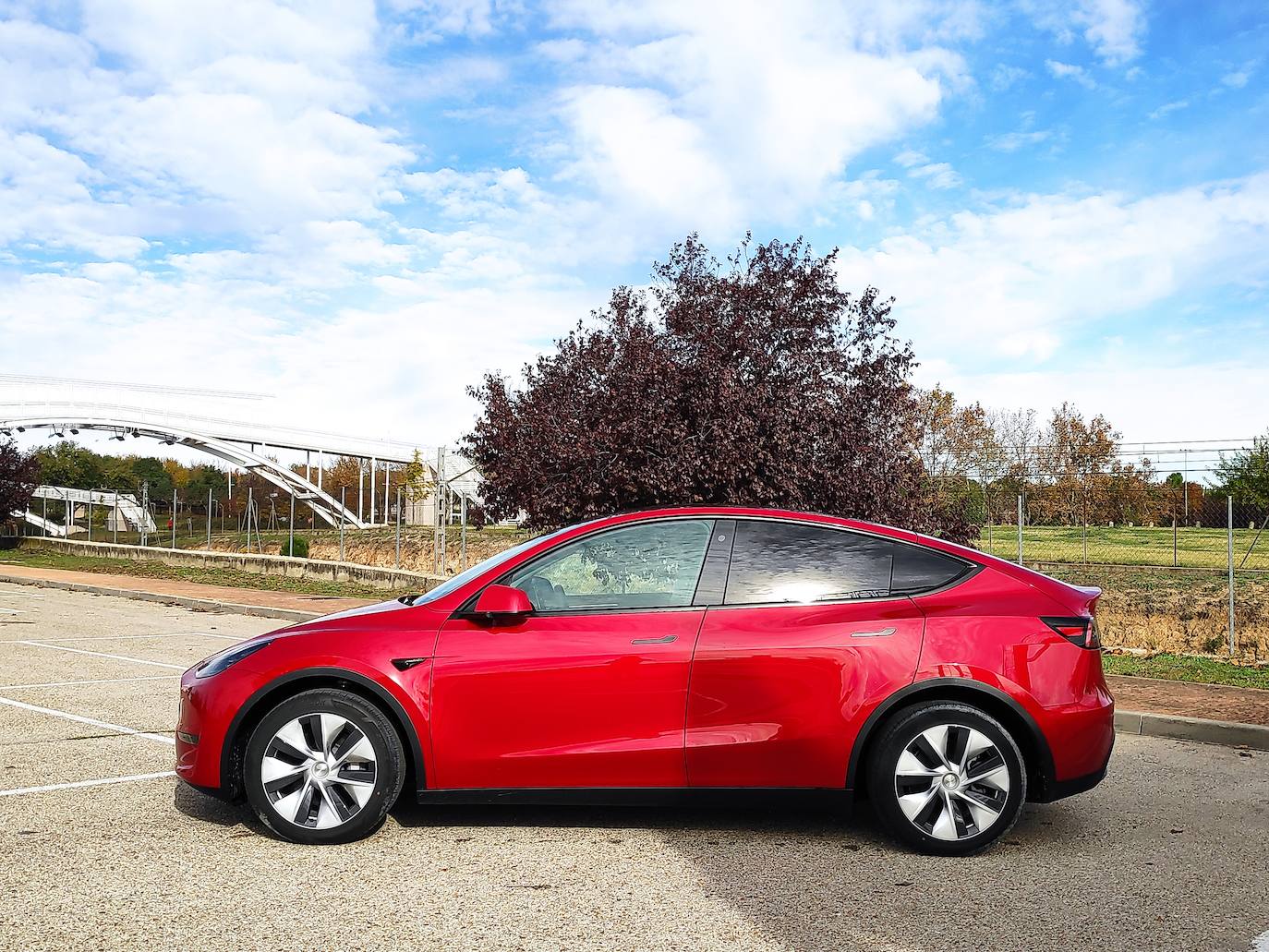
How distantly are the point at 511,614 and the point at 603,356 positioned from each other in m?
9.71

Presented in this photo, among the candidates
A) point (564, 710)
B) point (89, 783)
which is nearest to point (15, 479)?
point (89, 783)

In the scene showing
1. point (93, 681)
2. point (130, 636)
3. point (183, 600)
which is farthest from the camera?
point (183, 600)

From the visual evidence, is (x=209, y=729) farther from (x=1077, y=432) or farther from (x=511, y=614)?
(x=1077, y=432)

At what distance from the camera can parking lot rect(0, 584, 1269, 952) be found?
12.6ft

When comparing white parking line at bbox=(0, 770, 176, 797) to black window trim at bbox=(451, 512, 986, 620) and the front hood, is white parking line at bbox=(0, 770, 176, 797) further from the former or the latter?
black window trim at bbox=(451, 512, 986, 620)

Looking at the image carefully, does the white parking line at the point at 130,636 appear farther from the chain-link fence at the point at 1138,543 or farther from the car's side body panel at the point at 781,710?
the chain-link fence at the point at 1138,543

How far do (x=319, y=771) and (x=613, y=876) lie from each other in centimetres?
145

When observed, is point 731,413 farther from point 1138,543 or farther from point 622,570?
point 1138,543

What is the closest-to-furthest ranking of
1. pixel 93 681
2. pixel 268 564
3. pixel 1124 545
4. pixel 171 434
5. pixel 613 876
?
pixel 613 876
pixel 93 681
pixel 268 564
pixel 1124 545
pixel 171 434

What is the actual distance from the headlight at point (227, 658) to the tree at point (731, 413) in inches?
315

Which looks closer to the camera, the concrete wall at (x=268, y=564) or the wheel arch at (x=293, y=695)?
the wheel arch at (x=293, y=695)

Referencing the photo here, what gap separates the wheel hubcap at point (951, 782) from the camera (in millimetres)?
4844

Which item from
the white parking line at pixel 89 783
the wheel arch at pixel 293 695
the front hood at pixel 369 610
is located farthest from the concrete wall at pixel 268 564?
the wheel arch at pixel 293 695

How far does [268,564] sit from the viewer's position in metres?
25.8
